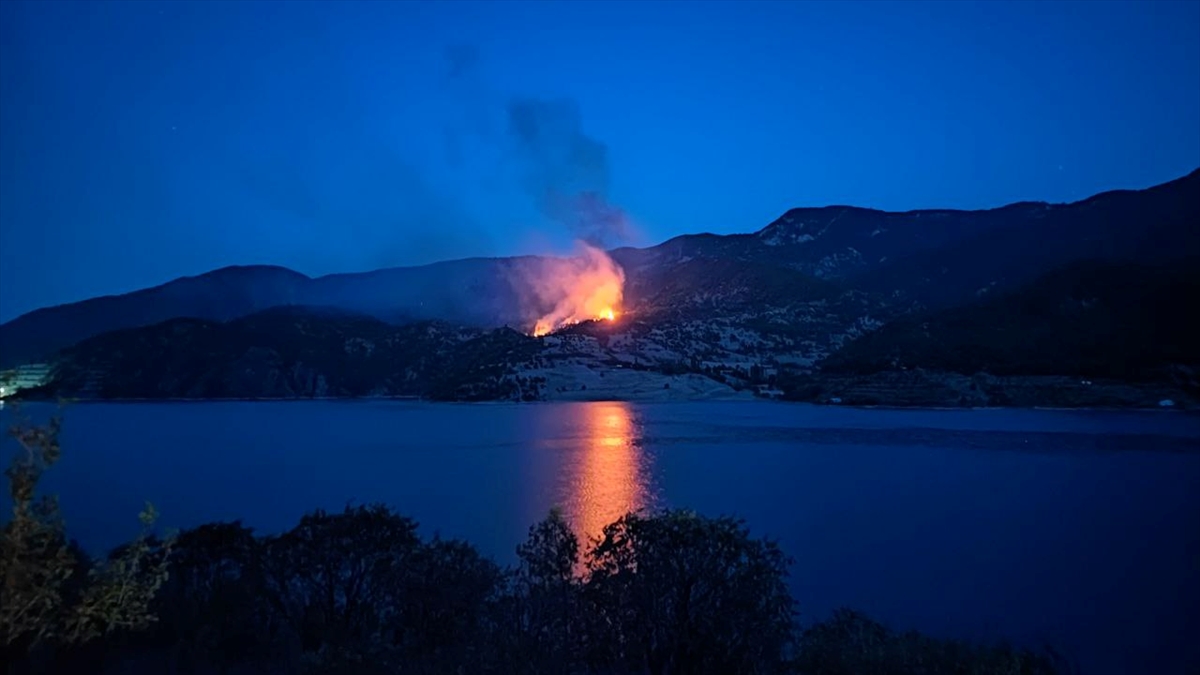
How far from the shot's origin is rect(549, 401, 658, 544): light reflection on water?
33406mm

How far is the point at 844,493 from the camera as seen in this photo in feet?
137

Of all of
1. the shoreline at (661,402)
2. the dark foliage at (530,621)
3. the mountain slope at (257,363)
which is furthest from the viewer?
the mountain slope at (257,363)

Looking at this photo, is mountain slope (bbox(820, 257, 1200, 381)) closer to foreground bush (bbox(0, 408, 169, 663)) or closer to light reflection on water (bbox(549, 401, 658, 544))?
light reflection on water (bbox(549, 401, 658, 544))

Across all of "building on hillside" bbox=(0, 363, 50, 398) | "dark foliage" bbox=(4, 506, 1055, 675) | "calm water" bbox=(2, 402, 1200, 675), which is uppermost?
"building on hillside" bbox=(0, 363, 50, 398)

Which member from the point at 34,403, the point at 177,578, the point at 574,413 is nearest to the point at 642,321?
the point at 574,413

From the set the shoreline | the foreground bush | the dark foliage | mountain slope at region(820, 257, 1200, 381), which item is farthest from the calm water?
the foreground bush

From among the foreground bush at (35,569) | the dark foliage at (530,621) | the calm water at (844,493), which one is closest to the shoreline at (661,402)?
the calm water at (844,493)

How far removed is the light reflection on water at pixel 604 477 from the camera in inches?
1315

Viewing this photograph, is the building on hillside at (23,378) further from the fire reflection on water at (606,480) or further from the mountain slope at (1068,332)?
the mountain slope at (1068,332)

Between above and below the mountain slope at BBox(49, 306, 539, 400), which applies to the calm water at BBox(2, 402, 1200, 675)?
below

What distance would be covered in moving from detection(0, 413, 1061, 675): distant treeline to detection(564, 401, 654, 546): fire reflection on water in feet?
8.78

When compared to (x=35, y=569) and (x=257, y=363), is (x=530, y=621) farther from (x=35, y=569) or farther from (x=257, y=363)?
(x=257, y=363)

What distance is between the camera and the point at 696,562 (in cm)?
1245

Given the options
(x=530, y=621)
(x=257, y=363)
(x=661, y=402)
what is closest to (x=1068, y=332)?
(x=661, y=402)
